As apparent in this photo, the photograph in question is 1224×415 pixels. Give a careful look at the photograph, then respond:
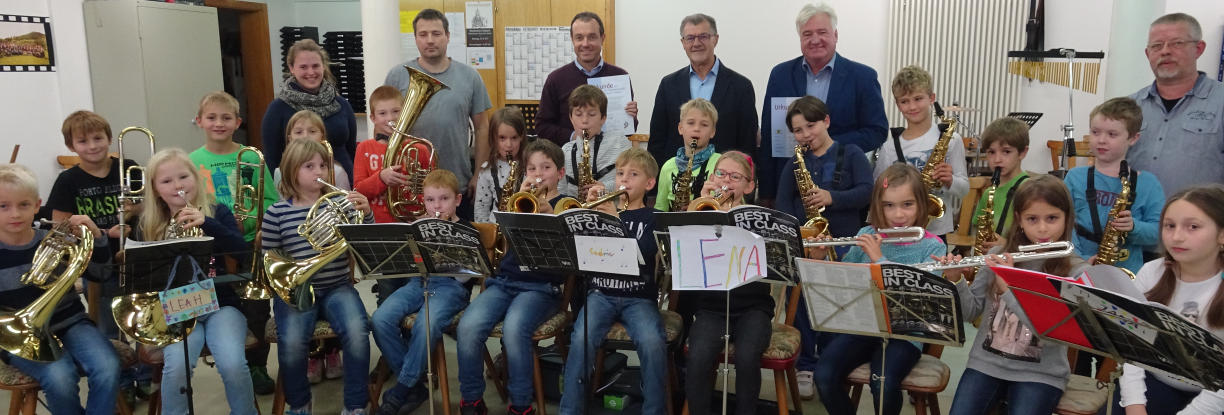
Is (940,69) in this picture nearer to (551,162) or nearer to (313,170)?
(551,162)

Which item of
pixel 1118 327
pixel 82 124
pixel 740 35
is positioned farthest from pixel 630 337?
pixel 740 35

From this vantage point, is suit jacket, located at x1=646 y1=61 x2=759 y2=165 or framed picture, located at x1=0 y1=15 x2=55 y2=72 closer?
suit jacket, located at x1=646 y1=61 x2=759 y2=165

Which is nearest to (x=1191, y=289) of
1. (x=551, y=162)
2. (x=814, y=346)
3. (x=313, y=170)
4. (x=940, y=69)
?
(x=814, y=346)

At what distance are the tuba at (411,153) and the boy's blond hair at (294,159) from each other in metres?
0.43

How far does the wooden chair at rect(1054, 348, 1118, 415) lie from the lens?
7.91ft

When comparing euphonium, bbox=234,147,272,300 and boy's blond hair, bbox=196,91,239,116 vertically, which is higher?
boy's blond hair, bbox=196,91,239,116

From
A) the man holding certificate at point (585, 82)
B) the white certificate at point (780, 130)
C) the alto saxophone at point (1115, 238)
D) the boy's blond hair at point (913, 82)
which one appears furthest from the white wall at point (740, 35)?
the alto saxophone at point (1115, 238)

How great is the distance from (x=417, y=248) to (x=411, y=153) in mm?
1076

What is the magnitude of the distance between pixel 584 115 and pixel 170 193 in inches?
67.6

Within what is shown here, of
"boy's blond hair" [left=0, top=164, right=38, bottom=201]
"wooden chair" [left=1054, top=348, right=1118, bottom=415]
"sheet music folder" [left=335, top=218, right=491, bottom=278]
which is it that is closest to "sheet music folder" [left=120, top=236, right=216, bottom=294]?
"sheet music folder" [left=335, top=218, right=491, bottom=278]

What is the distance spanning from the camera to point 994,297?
2.50 metres

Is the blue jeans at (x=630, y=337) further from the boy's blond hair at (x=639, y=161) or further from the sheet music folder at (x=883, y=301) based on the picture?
the sheet music folder at (x=883, y=301)

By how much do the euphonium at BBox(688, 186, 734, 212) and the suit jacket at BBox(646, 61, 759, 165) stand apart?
757 mm

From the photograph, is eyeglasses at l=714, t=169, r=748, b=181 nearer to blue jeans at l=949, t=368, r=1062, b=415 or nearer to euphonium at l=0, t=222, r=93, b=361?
blue jeans at l=949, t=368, r=1062, b=415
